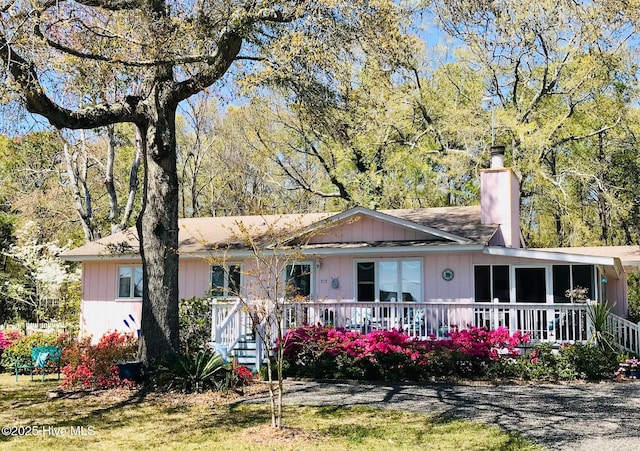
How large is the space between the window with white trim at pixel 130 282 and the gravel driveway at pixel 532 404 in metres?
7.80

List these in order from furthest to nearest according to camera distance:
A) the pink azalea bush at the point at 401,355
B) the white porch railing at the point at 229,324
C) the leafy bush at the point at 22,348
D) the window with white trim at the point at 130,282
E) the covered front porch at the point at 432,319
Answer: the window with white trim at the point at 130,282, the leafy bush at the point at 22,348, the covered front porch at the point at 432,319, the white porch railing at the point at 229,324, the pink azalea bush at the point at 401,355

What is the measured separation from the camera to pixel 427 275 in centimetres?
1520

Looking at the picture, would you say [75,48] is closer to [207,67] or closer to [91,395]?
[207,67]

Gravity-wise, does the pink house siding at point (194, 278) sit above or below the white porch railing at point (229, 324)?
above

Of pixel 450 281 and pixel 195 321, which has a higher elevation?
pixel 450 281

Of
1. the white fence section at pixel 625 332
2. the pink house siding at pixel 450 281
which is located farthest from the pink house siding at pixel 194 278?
the white fence section at pixel 625 332

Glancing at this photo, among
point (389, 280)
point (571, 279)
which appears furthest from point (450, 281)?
point (571, 279)

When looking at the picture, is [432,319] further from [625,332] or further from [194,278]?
[194,278]

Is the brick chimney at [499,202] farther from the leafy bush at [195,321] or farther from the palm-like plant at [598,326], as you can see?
the leafy bush at [195,321]

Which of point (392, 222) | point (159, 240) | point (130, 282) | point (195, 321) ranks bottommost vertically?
point (195, 321)

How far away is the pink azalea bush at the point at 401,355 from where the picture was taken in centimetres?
1247

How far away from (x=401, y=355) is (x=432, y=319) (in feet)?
6.91

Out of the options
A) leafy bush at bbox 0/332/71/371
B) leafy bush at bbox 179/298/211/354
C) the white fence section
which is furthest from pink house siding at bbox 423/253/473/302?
leafy bush at bbox 0/332/71/371

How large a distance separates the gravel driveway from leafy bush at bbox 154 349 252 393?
111 centimetres
